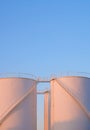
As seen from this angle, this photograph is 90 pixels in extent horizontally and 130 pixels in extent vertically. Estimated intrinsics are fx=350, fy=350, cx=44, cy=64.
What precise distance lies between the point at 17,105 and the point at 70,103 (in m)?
5.21

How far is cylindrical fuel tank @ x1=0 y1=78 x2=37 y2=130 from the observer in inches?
1328

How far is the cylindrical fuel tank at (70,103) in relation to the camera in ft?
112

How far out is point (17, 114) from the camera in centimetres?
3400

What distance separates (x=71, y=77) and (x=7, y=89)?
6529mm

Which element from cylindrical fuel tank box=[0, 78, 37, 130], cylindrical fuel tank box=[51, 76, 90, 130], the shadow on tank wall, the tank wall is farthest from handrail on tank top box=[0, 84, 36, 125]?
the tank wall

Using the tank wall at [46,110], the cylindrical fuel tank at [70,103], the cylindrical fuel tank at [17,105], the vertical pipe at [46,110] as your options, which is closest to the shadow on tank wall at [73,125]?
the cylindrical fuel tank at [70,103]

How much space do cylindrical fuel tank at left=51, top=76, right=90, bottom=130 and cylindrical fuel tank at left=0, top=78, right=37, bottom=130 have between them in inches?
87.6

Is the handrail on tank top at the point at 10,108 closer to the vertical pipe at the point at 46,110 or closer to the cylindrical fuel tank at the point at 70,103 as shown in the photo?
the cylindrical fuel tank at the point at 70,103

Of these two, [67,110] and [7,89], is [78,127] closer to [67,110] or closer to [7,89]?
[67,110]

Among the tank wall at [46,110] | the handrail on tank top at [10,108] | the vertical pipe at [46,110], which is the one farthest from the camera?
the vertical pipe at [46,110]

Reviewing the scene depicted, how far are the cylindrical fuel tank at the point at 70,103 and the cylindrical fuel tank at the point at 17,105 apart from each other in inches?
87.6

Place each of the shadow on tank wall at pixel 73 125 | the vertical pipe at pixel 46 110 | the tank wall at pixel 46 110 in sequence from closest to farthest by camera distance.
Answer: the shadow on tank wall at pixel 73 125, the tank wall at pixel 46 110, the vertical pipe at pixel 46 110

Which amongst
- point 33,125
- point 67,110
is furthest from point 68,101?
point 33,125

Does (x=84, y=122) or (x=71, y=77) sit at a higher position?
(x=71, y=77)
